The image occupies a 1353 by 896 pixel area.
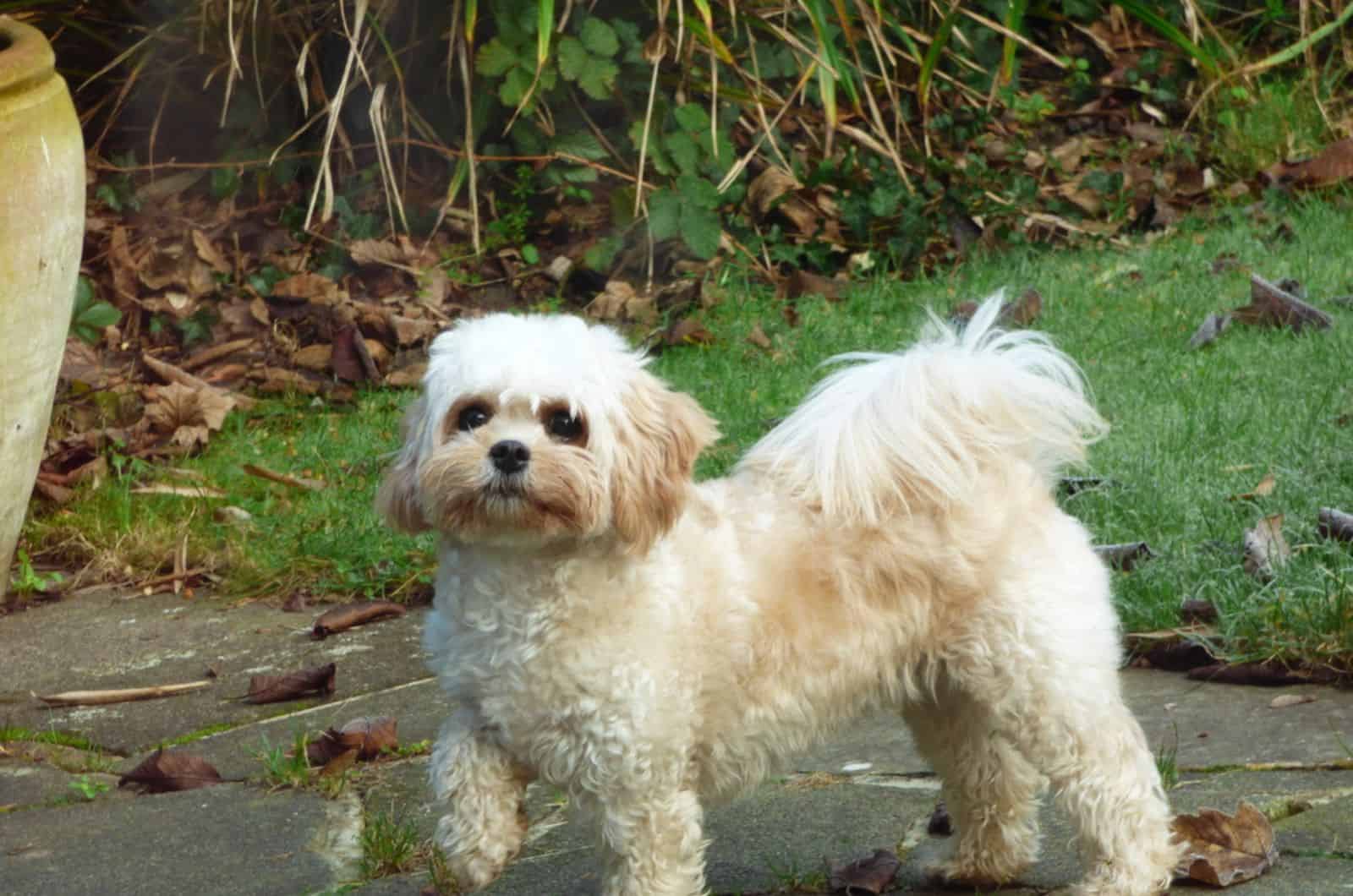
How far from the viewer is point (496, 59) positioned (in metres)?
7.14

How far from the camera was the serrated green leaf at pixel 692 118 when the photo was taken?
7.29 metres

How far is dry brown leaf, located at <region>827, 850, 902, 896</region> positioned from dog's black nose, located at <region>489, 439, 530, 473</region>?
907 millimetres

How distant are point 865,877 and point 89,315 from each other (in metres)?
4.16

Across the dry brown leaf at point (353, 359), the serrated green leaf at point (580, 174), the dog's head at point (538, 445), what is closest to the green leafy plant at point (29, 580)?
the dry brown leaf at point (353, 359)

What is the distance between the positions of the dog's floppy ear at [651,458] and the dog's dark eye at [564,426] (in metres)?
0.07

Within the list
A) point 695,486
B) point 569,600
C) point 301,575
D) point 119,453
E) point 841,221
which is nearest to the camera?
point 569,600

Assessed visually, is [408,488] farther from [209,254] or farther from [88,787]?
[209,254]

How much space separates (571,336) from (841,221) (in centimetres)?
481

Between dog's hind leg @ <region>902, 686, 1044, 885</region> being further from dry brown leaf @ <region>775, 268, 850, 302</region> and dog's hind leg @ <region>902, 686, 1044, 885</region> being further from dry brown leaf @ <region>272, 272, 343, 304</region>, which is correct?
dry brown leaf @ <region>272, 272, 343, 304</region>

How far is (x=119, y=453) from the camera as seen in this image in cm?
604

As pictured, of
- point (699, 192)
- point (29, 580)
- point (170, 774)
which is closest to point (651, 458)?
point (170, 774)

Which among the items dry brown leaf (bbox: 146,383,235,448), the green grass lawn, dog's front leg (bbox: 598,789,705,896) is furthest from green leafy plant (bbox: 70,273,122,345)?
dog's front leg (bbox: 598,789,705,896)

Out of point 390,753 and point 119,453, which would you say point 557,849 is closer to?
point 390,753

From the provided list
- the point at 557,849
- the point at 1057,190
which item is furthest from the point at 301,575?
the point at 1057,190
